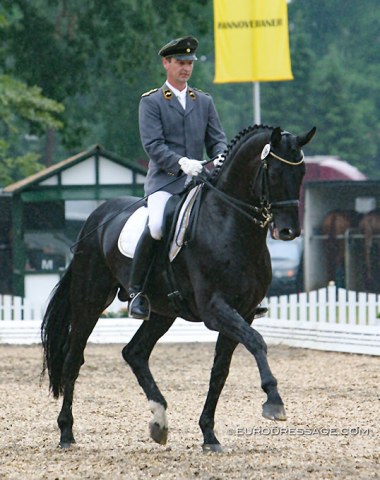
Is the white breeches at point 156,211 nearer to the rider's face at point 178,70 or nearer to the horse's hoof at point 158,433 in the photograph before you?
the rider's face at point 178,70

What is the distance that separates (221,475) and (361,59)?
8247cm

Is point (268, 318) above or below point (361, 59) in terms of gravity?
below

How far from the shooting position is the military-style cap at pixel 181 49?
9430 mm

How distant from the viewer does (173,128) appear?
965 cm

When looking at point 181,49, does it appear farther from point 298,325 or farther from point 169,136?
A: point 298,325

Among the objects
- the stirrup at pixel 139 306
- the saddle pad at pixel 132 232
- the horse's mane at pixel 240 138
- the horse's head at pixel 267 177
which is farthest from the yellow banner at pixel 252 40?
the horse's head at pixel 267 177

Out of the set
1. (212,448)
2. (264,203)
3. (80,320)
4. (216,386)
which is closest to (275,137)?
(264,203)

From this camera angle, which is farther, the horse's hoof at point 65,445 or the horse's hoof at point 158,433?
the horse's hoof at point 65,445

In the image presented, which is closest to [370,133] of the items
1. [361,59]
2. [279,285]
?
[361,59]

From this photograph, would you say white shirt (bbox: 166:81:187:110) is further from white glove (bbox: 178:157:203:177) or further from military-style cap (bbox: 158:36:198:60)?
white glove (bbox: 178:157:203:177)

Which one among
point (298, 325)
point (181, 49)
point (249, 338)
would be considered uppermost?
point (181, 49)

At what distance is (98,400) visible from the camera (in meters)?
12.8

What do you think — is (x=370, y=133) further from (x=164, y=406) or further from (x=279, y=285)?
(x=164, y=406)

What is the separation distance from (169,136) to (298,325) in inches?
393
